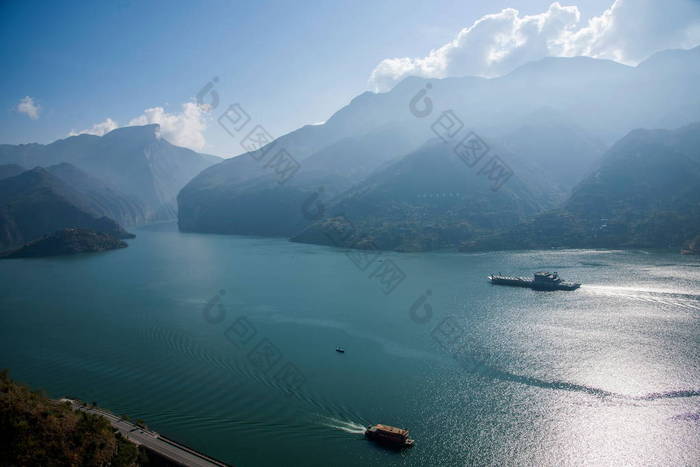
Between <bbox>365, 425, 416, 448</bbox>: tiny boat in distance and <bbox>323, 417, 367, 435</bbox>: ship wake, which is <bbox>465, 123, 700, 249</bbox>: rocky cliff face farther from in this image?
<bbox>365, 425, 416, 448</bbox>: tiny boat in distance

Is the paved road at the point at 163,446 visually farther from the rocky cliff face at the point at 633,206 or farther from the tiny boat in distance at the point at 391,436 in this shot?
the rocky cliff face at the point at 633,206

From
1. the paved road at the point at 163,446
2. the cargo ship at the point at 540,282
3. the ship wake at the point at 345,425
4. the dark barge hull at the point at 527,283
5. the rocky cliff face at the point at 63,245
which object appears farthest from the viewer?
the rocky cliff face at the point at 63,245

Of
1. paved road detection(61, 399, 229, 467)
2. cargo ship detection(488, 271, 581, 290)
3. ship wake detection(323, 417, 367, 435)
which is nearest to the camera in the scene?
paved road detection(61, 399, 229, 467)

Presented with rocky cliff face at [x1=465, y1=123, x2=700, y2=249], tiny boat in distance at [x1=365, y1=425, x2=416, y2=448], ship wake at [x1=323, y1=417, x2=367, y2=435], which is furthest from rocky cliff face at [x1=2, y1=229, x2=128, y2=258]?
tiny boat in distance at [x1=365, y1=425, x2=416, y2=448]

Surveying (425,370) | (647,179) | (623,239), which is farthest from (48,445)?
(647,179)

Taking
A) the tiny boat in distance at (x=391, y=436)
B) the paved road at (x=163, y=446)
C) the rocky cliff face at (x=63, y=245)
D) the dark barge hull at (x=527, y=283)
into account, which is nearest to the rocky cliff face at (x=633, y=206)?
the dark barge hull at (x=527, y=283)

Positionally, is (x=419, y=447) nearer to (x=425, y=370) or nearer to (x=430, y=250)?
(x=425, y=370)

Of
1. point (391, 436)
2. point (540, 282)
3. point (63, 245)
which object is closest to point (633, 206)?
point (540, 282)

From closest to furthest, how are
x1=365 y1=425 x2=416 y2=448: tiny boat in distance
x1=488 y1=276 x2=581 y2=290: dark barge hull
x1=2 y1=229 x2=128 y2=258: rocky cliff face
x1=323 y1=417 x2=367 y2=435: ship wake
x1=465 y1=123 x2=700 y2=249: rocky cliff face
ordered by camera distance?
x1=365 y1=425 x2=416 y2=448: tiny boat in distance, x1=323 y1=417 x2=367 y2=435: ship wake, x1=488 y1=276 x2=581 y2=290: dark barge hull, x1=465 y1=123 x2=700 y2=249: rocky cliff face, x1=2 y1=229 x2=128 y2=258: rocky cliff face
